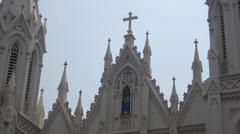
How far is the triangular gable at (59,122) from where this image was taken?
104ft

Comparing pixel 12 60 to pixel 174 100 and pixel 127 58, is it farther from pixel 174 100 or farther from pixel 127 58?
pixel 174 100

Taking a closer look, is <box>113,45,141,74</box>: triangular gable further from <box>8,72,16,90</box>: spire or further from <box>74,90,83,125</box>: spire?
A: <box>8,72,16,90</box>: spire

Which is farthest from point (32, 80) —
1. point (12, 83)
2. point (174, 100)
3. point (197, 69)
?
point (197, 69)

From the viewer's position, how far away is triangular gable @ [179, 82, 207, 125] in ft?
94.9

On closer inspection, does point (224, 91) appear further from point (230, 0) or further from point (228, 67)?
point (230, 0)

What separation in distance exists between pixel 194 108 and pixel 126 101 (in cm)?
389

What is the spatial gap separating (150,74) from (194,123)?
409cm

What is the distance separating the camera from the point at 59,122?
32188mm

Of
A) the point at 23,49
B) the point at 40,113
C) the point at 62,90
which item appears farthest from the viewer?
the point at 40,113

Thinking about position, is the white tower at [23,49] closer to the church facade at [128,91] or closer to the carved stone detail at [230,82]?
the church facade at [128,91]

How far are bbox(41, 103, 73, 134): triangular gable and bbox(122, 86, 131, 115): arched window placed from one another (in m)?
3.06

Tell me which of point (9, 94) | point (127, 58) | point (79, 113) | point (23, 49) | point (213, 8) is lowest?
point (79, 113)

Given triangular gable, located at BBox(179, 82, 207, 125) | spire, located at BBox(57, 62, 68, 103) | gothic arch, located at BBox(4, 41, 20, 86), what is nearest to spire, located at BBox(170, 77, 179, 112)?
triangular gable, located at BBox(179, 82, 207, 125)

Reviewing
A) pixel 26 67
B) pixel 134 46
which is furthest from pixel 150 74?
pixel 26 67
